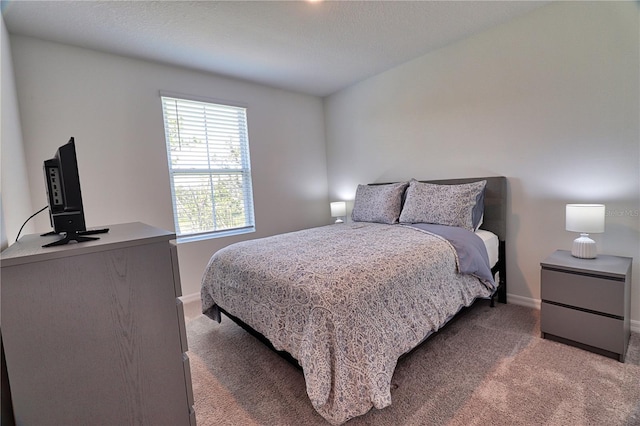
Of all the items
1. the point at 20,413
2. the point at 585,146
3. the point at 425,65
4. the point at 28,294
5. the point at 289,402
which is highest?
the point at 425,65

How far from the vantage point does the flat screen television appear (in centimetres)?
104

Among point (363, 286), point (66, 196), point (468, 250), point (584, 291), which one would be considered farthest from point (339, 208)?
point (66, 196)

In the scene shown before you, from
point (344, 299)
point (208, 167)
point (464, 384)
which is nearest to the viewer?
point (344, 299)

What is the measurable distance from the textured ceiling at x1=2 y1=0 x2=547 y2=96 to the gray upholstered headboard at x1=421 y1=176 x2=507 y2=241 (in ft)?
4.65

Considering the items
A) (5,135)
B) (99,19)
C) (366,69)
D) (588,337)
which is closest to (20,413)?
(5,135)

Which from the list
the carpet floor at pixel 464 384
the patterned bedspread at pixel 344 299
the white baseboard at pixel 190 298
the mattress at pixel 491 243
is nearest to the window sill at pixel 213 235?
the white baseboard at pixel 190 298

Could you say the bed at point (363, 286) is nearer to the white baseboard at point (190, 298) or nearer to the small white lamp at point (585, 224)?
the small white lamp at point (585, 224)

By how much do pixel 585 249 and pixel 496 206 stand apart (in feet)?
2.39

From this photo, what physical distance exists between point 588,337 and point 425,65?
2.77m

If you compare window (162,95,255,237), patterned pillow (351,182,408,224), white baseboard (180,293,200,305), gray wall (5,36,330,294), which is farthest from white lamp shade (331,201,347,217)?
white baseboard (180,293,200,305)

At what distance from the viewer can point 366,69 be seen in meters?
3.30

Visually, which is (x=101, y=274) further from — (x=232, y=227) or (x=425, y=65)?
(x=425, y=65)

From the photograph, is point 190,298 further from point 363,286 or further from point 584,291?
point 584,291

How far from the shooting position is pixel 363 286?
1416 millimetres
